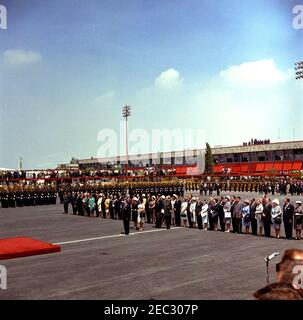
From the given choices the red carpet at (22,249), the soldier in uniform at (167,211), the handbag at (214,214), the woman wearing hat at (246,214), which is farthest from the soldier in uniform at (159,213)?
the red carpet at (22,249)

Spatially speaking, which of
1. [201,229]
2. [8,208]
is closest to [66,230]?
[201,229]

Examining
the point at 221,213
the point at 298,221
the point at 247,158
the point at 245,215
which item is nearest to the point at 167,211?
the point at 221,213

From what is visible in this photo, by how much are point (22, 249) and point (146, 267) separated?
16.0 feet

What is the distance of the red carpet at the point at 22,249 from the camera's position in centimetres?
1307

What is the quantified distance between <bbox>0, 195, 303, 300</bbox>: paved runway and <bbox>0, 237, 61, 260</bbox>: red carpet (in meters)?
0.40

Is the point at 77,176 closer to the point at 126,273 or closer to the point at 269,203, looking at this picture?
the point at 269,203

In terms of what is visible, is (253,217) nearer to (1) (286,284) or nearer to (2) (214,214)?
(2) (214,214)

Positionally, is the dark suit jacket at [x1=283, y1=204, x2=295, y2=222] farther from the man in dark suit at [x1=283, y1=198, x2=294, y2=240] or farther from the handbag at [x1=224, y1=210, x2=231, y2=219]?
the handbag at [x1=224, y1=210, x2=231, y2=219]

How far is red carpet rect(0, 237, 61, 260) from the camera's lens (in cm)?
1307

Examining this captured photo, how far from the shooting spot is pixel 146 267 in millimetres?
11062

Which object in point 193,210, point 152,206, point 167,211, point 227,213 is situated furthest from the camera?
point 152,206

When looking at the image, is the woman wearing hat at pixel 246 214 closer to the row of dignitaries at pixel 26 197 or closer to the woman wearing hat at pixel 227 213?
the woman wearing hat at pixel 227 213

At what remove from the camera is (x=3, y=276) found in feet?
32.7
